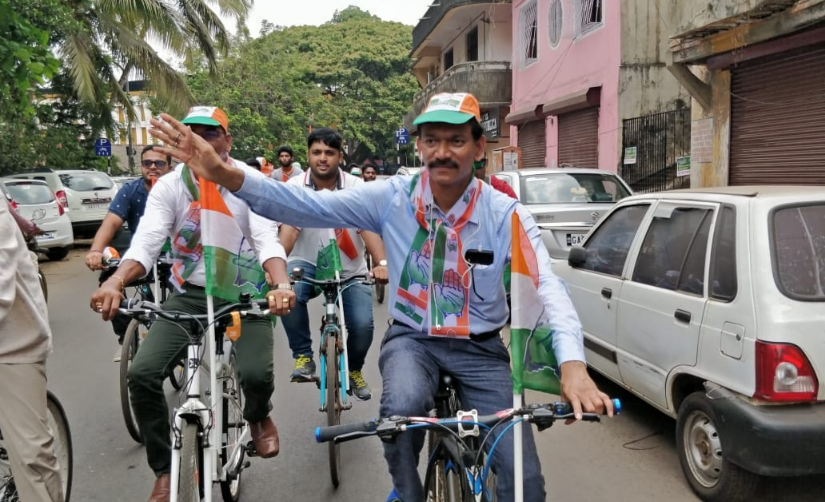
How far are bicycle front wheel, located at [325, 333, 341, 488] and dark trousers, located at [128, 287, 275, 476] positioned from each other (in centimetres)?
60

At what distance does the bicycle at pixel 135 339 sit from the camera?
14.9ft

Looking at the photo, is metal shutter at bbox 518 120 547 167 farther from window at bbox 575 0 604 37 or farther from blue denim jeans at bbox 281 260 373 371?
blue denim jeans at bbox 281 260 373 371

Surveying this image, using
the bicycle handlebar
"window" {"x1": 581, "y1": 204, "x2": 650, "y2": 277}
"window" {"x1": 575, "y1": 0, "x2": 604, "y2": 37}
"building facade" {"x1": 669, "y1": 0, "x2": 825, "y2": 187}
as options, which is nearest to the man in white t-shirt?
"window" {"x1": 581, "y1": 204, "x2": 650, "y2": 277}

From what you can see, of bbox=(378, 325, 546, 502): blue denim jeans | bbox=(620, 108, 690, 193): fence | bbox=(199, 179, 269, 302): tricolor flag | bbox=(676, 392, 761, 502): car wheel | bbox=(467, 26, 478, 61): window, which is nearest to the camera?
bbox=(378, 325, 546, 502): blue denim jeans

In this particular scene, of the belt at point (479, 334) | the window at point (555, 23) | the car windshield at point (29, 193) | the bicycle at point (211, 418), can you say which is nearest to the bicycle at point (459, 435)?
the belt at point (479, 334)

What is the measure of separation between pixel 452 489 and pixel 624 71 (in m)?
13.3

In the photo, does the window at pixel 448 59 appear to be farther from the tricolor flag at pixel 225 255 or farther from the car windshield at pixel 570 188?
the tricolor flag at pixel 225 255

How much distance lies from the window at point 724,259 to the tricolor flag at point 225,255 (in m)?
2.36

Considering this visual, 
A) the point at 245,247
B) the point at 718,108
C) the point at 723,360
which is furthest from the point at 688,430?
the point at 718,108

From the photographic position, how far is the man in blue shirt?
8.37ft

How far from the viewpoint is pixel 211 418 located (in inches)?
119

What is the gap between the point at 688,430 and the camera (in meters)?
3.94

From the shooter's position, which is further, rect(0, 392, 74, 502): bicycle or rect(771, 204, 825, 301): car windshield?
rect(771, 204, 825, 301): car windshield

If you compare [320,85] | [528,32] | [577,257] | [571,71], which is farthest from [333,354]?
[320,85]
